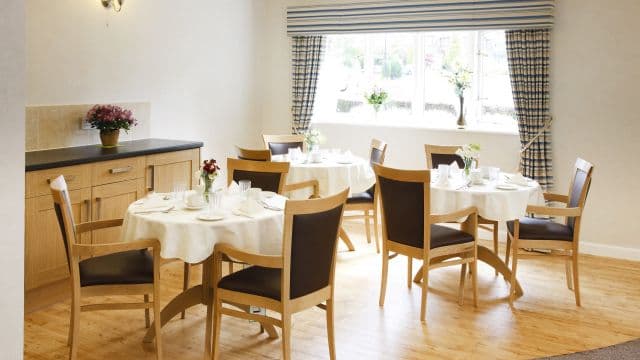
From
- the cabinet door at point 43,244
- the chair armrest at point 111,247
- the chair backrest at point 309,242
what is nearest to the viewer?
the chair backrest at point 309,242

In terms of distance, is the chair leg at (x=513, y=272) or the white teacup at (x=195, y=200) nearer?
the white teacup at (x=195, y=200)

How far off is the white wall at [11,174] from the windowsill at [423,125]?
16.0 feet

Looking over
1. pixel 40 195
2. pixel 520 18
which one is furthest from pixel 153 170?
pixel 520 18

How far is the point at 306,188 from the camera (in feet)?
19.5

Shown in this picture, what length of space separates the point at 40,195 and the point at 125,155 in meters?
0.86

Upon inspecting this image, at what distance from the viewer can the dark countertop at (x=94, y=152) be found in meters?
4.56

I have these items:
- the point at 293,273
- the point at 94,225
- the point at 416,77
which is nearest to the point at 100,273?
the point at 94,225

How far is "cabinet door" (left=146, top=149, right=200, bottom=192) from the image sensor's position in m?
5.47

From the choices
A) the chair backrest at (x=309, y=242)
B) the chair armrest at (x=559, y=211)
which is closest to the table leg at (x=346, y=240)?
the chair armrest at (x=559, y=211)

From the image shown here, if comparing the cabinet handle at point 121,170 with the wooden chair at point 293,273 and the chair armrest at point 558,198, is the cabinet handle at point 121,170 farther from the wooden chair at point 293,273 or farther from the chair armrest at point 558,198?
the chair armrest at point 558,198

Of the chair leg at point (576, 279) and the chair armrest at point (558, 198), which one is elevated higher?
the chair armrest at point (558, 198)

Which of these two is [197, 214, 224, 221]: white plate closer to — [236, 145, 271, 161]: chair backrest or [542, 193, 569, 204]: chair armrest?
[236, 145, 271, 161]: chair backrest

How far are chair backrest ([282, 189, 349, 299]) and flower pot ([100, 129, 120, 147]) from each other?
8.82ft

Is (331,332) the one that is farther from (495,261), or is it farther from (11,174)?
(495,261)
